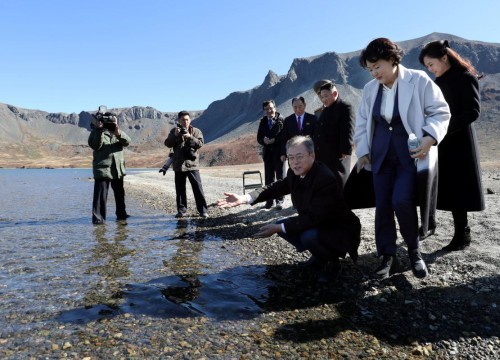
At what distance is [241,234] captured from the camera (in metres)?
7.73

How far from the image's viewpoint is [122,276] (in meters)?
5.09

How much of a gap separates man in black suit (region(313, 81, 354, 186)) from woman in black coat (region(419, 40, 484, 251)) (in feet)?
5.92

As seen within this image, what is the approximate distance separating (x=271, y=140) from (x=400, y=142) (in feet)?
18.2

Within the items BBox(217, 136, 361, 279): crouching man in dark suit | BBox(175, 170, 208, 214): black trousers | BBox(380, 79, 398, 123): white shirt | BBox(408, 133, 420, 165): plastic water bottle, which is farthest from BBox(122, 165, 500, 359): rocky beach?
BBox(175, 170, 208, 214): black trousers

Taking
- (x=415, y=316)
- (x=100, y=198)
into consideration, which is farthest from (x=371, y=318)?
(x=100, y=198)

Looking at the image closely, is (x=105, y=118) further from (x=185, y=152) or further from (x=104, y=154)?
(x=185, y=152)

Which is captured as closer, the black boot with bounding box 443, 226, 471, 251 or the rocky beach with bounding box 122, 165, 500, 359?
the rocky beach with bounding box 122, 165, 500, 359

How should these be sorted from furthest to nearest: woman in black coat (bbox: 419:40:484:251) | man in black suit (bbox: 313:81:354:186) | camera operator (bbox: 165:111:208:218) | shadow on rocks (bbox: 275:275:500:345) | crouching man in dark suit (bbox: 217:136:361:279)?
1. camera operator (bbox: 165:111:208:218)
2. man in black suit (bbox: 313:81:354:186)
3. woman in black coat (bbox: 419:40:484:251)
4. crouching man in dark suit (bbox: 217:136:361:279)
5. shadow on rocks (bbox: 275:275:500:345)

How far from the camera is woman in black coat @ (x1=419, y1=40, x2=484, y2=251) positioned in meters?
4.73

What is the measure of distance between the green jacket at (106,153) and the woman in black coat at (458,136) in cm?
688

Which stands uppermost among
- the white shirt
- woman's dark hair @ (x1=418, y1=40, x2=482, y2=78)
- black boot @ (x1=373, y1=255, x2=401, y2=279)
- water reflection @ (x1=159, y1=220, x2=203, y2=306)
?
woman's dark hair @ (x1=418, y1=40, x2=482, y2=78)

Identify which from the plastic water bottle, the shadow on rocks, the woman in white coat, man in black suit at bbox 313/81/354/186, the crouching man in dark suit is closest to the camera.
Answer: the shadow on rocks

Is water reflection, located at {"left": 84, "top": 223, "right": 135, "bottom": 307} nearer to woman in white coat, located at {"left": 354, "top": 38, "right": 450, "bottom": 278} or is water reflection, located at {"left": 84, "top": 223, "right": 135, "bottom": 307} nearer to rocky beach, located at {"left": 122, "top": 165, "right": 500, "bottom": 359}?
rocky beach, located at {"left": 122, "top": 165, "right": 500, "bottom": 359}

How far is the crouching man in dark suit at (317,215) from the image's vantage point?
14.5 feet
